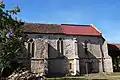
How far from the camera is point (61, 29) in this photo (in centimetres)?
4991

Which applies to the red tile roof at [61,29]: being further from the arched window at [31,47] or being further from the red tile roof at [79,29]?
the arched window at [31,47]

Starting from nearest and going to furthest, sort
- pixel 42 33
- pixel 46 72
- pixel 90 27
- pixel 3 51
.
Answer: pixel 3 51
pixel 46 72
pixel 42 33
pixel 90 27

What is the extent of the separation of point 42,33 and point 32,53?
5.03 metres

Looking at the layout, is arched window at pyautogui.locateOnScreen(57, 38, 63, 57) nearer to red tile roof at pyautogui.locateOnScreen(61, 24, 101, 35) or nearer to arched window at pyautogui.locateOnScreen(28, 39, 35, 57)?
red tile roof at pyautogui.locateOnScreen(61, 24, 101, 35)

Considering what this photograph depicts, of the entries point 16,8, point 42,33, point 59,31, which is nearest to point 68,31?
point 59,31

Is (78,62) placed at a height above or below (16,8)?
below

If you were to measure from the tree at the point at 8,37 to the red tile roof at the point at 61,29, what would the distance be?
53.0 feet

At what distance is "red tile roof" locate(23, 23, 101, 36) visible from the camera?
47.7 meters

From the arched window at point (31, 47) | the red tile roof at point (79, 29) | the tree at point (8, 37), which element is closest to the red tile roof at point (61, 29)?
the red tile roof at point (79, 29)

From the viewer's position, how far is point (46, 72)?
144 ft

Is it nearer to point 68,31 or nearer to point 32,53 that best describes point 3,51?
point 32,53

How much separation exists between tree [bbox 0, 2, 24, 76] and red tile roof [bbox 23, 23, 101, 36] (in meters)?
16.2

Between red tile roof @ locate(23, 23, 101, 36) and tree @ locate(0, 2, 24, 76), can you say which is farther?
red tile roof @ locate(23, 23, 101, 36)

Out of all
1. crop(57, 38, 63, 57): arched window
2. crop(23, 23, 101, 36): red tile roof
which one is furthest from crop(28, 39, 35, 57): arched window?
crop(57, 38, 63, 57): arched window
